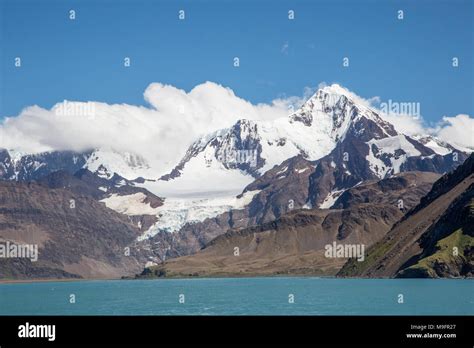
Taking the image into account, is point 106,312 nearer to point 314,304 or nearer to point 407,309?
point 314,304
